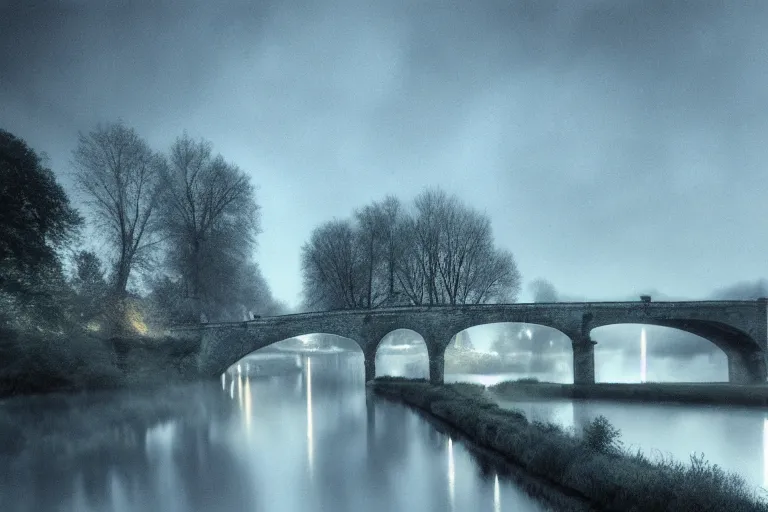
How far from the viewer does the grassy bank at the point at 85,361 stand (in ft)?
76.8

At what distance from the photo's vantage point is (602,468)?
12.4m

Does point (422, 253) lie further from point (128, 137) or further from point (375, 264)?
point (128, 137)

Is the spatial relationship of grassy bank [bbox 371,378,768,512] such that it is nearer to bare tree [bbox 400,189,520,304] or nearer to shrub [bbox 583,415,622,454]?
shrub [bbox 583,415,622,454]

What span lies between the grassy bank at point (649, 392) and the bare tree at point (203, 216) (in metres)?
18.8

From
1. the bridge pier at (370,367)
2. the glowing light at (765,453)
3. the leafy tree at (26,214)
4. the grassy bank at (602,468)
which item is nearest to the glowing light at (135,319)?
the leafy tree at (26,214)

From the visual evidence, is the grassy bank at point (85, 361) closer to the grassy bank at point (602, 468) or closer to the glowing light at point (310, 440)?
the glowing light at point (310, 440)

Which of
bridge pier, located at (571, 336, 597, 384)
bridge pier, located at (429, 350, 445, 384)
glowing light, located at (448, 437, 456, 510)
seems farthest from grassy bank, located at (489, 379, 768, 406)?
glowing light, located at (448, 437, 456, 510)

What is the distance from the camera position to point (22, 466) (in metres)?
16.1

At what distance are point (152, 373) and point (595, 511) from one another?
25.5m

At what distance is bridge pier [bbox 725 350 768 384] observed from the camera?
2809 centimetres

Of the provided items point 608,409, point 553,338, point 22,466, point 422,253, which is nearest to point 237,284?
point 422,253

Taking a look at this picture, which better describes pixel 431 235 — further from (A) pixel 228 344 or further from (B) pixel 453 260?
(A) pixel 228 344

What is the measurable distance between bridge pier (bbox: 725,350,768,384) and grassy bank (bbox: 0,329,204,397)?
31568mm

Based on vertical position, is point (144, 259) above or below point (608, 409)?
above
